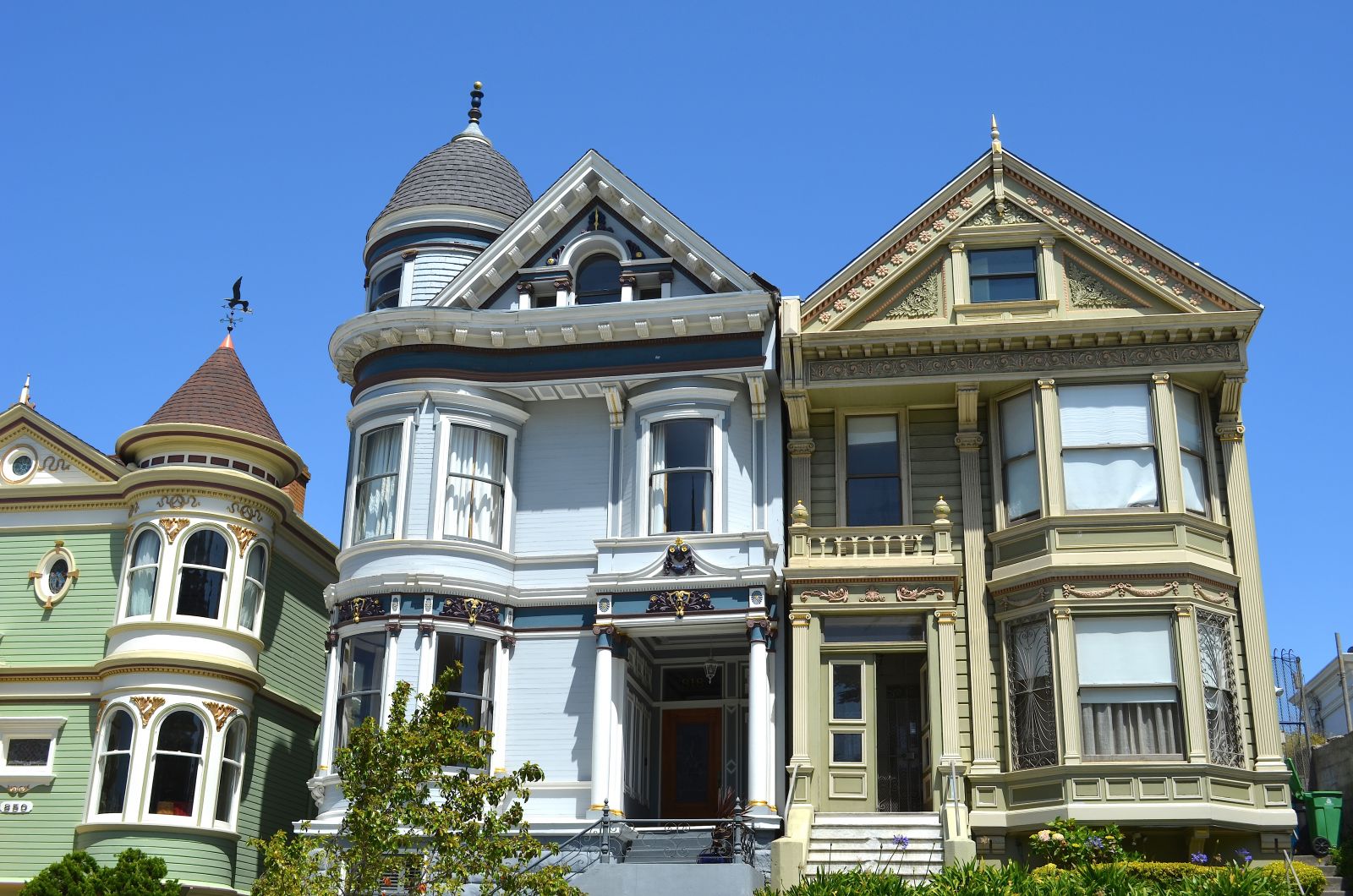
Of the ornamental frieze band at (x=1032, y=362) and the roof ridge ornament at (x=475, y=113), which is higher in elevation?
the roof ridge ornament at (x=475, y=113)

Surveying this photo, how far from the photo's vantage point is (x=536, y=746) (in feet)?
82.5

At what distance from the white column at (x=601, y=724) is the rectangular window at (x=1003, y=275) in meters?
8.75

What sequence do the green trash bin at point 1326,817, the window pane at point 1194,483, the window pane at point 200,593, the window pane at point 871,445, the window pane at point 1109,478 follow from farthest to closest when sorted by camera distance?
the window pane at point 200,593, the window pane at point 871,445, the window pane at point 1194,483, the window pane at point 1109,478, the green trash bin at point 1326,817

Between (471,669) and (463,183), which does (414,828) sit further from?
(463,183)

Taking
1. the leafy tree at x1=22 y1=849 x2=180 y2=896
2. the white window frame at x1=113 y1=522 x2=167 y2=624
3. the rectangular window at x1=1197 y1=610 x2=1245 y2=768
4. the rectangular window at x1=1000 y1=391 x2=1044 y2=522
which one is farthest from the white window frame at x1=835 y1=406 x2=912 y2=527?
the leafy tree at x1=22 y1=849 x2=180 y2=896

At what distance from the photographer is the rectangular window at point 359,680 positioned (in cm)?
2512

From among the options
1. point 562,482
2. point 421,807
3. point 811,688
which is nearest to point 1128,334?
point 811,688

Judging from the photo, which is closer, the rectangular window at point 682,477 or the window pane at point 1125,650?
the window pane at point 1125,650

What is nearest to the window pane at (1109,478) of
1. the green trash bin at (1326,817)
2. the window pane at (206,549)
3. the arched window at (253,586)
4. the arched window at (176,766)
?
the green trash bin at (1326,817)

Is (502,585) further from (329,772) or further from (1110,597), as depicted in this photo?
(1110,597)

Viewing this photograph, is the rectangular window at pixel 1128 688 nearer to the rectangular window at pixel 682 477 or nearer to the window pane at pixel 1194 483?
the window pane at pixel 1194 483

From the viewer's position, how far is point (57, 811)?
1081 inches

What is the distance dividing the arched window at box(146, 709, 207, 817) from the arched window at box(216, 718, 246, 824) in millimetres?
519

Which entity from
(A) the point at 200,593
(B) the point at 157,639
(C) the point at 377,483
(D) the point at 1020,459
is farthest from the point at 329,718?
(D) the point at 1020,459
